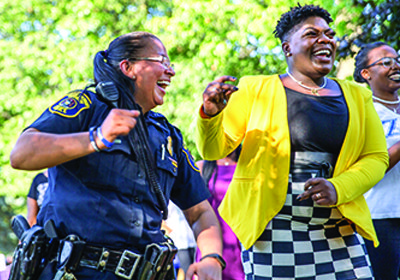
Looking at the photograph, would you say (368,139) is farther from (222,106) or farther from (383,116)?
(222,106)

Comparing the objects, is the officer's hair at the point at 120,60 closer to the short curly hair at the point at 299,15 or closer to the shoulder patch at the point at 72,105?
the shoulder patch at the point at 72,105

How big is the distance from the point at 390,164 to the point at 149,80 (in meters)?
2.15

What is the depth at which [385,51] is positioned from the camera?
4.88 m

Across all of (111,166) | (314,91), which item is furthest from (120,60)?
(314,91)

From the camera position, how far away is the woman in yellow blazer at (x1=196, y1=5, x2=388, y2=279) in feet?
11.1

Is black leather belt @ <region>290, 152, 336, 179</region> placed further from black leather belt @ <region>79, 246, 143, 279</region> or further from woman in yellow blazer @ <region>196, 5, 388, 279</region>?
black leather belt @ <region>79, 246, 143, 279</region>

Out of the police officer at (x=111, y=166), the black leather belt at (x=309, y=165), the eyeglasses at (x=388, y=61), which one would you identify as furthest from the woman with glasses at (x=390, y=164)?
the police officer at (x=111, y=166)

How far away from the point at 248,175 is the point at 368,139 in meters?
0.87

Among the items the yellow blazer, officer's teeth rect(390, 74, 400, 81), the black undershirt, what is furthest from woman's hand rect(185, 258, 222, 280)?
officer's teeth rect(390, 74, 400, 81)

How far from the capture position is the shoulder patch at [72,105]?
2.59 metres

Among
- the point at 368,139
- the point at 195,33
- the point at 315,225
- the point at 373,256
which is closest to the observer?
the point at 315,225

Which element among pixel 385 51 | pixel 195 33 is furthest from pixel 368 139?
pixel 195 33

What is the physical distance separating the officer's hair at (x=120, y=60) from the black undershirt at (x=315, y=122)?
3.35ft

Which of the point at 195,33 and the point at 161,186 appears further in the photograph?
the point at 195,33
